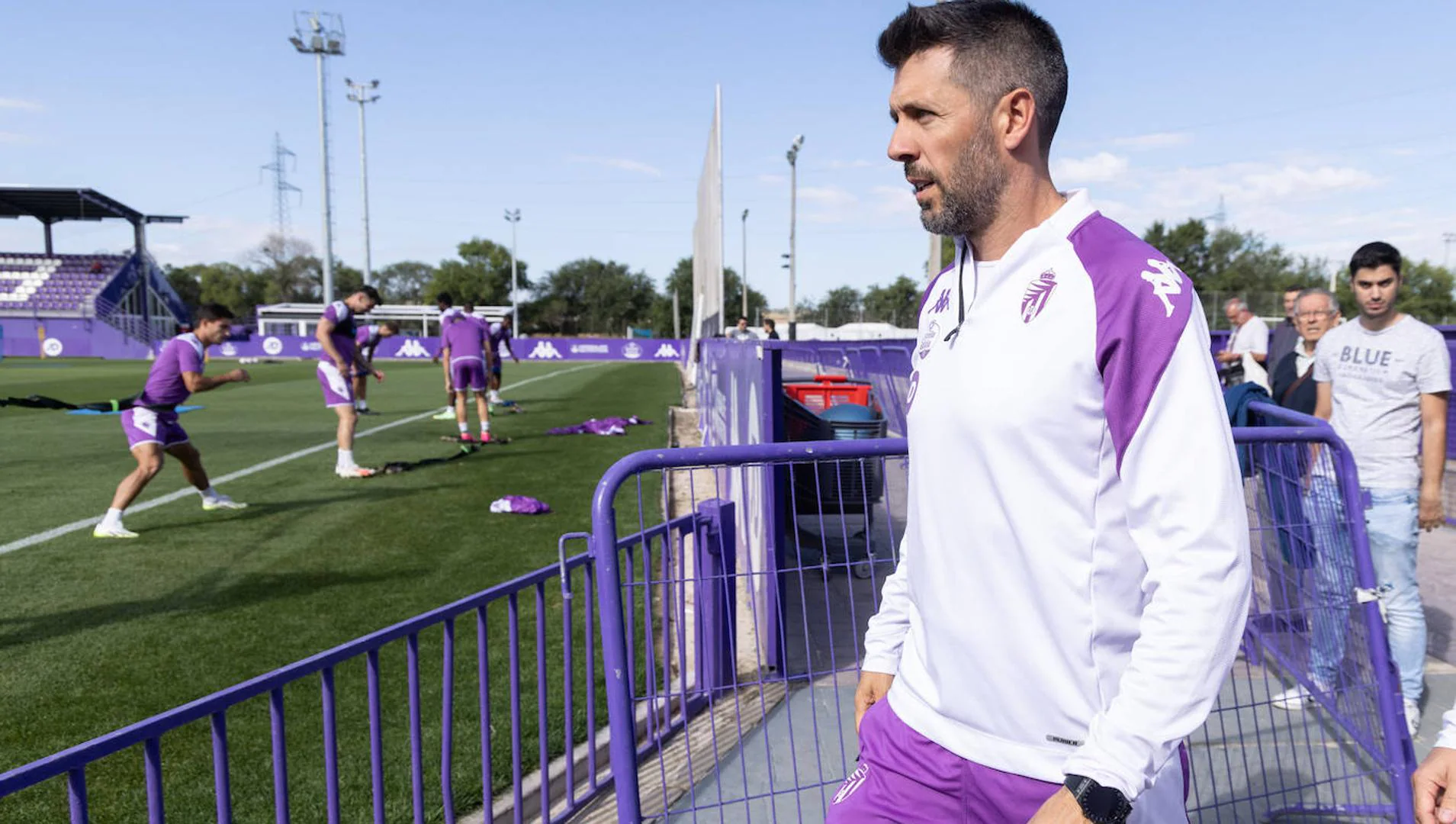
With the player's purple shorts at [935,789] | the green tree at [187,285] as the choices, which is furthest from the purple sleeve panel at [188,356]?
the green tree at [187,285]

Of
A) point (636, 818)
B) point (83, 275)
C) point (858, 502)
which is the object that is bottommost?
point (636, 818)

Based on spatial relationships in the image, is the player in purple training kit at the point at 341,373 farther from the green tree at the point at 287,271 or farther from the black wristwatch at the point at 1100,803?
the green tree at the point at 287,271

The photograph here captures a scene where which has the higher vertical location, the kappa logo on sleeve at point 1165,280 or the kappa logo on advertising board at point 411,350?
the kappa logo on advertising board at point 411,350

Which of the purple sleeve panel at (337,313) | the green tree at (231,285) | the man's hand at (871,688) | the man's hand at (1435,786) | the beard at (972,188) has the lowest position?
the man's hand at (1435,786)

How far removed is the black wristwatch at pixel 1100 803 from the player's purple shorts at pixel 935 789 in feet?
0.64

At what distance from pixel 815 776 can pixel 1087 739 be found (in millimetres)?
2406

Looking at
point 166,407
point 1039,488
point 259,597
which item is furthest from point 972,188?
point 166,407

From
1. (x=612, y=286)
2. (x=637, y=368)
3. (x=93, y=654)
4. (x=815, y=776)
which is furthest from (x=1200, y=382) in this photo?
(x=612, y=286)

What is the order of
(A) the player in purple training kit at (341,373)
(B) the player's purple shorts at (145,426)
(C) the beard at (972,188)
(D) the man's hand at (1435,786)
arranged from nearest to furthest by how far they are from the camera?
(C) the beard at (972,188)
(D) the man's hand at (1435,786)
(B) the player's purple shorts at (145,426)
(A) the player in purple training kit at (341,373)

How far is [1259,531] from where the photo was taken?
2938 millimetres

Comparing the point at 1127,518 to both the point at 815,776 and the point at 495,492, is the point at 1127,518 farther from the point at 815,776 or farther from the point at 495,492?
the point at 495,492

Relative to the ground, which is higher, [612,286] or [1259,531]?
[612,286]

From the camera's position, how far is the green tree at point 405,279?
11788cm

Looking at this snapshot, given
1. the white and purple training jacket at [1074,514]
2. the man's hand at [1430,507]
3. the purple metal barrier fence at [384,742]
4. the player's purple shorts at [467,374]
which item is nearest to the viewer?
the white and purple training jacket at [1074,514]
